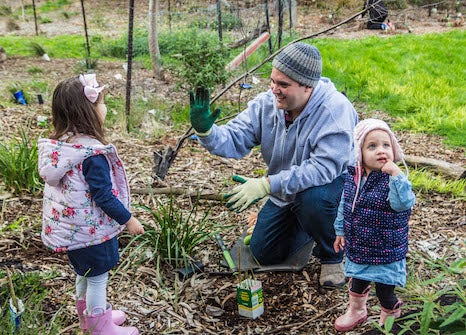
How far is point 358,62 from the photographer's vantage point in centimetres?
741

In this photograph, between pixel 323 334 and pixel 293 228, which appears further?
pixel 293 228

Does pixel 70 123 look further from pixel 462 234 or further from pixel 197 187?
pixel 462 234

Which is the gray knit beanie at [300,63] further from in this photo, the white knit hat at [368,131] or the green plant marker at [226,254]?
the green plant marker at [226,254]

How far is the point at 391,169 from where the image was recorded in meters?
2.16

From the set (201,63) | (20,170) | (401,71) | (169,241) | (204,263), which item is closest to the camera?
(169,241)

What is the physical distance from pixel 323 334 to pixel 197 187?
5.76 feet

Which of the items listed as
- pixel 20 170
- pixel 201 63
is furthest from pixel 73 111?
pixel 201 63

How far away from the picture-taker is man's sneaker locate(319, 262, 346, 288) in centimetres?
294

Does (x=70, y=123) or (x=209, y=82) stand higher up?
(x=70, y=123)

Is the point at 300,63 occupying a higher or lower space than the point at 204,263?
higher

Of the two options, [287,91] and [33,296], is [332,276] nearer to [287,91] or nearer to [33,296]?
[287,91]

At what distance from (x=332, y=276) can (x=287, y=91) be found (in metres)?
1.04

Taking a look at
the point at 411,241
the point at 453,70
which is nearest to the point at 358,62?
the point at 453,70

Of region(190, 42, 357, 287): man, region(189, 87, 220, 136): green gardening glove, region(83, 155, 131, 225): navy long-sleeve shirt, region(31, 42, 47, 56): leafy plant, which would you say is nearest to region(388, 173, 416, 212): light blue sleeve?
region(190, 42, 357, 287): man
